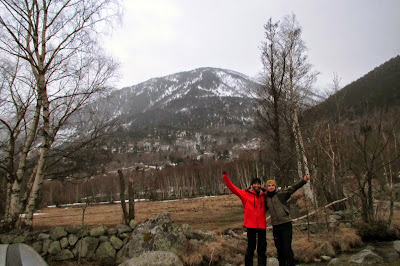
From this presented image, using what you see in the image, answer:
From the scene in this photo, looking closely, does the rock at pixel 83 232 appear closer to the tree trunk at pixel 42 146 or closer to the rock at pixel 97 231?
the rock at pixel 97 231

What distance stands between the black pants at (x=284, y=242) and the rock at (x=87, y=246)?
6208mm

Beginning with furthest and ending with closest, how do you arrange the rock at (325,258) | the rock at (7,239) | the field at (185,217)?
the field at (185,217) → the rock at (325,258) → the rock at (7,239)

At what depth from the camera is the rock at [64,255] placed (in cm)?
851

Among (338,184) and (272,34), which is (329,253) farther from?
(272,34)

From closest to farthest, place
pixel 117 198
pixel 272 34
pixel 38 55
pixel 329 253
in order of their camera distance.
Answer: pixel 329 253 < pixel 38 55 < pixel 272 34 < pixel 117 198

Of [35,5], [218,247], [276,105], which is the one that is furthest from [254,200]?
[35,5]

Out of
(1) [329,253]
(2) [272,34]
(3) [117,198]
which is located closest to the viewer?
(1) [329,253]

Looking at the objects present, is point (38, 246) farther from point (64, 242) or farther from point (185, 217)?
point (185, 217)

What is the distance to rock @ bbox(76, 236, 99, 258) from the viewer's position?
8586 mm

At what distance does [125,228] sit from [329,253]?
670cm

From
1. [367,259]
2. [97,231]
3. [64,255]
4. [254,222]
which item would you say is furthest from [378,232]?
[64,255]

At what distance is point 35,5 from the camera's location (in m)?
9.24

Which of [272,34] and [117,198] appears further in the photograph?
[117,198]

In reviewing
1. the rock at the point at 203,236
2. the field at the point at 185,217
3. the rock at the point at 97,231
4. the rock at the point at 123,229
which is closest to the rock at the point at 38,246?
the rock at the point at 97,231
